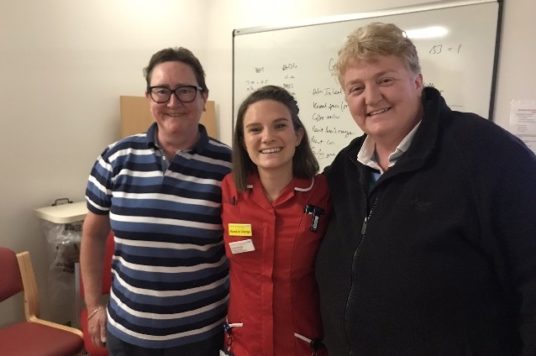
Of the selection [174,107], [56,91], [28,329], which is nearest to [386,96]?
[174,107]

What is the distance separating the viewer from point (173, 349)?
131 cm

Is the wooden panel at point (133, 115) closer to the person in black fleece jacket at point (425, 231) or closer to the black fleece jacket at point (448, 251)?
the person in black fleece jacket at point (425, 231)

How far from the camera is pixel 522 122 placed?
83.0 inches

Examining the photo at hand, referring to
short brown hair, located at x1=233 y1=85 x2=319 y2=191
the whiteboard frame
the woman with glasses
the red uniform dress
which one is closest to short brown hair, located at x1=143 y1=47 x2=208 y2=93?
the woman with glasses

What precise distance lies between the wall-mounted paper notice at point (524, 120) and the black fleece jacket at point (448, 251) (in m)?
1.35

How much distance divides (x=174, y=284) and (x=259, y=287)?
0.97ft

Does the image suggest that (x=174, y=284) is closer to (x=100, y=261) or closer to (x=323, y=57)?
(x=100, y=261)

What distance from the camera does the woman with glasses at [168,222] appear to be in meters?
1.29

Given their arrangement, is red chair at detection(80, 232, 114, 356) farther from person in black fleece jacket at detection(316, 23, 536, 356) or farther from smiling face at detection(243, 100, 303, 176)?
person in black fleece jacket at detection(316, 23, 536, 356)

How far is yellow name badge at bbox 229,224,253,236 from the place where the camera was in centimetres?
122

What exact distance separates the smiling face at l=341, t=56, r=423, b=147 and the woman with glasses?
535 mm

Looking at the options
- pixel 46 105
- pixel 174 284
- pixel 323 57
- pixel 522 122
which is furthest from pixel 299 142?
pixel 46 105

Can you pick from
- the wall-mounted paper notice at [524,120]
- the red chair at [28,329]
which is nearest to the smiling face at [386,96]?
the wall-mounted paper notice at [524,120]

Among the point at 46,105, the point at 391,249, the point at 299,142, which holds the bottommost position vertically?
the point at 391,249
